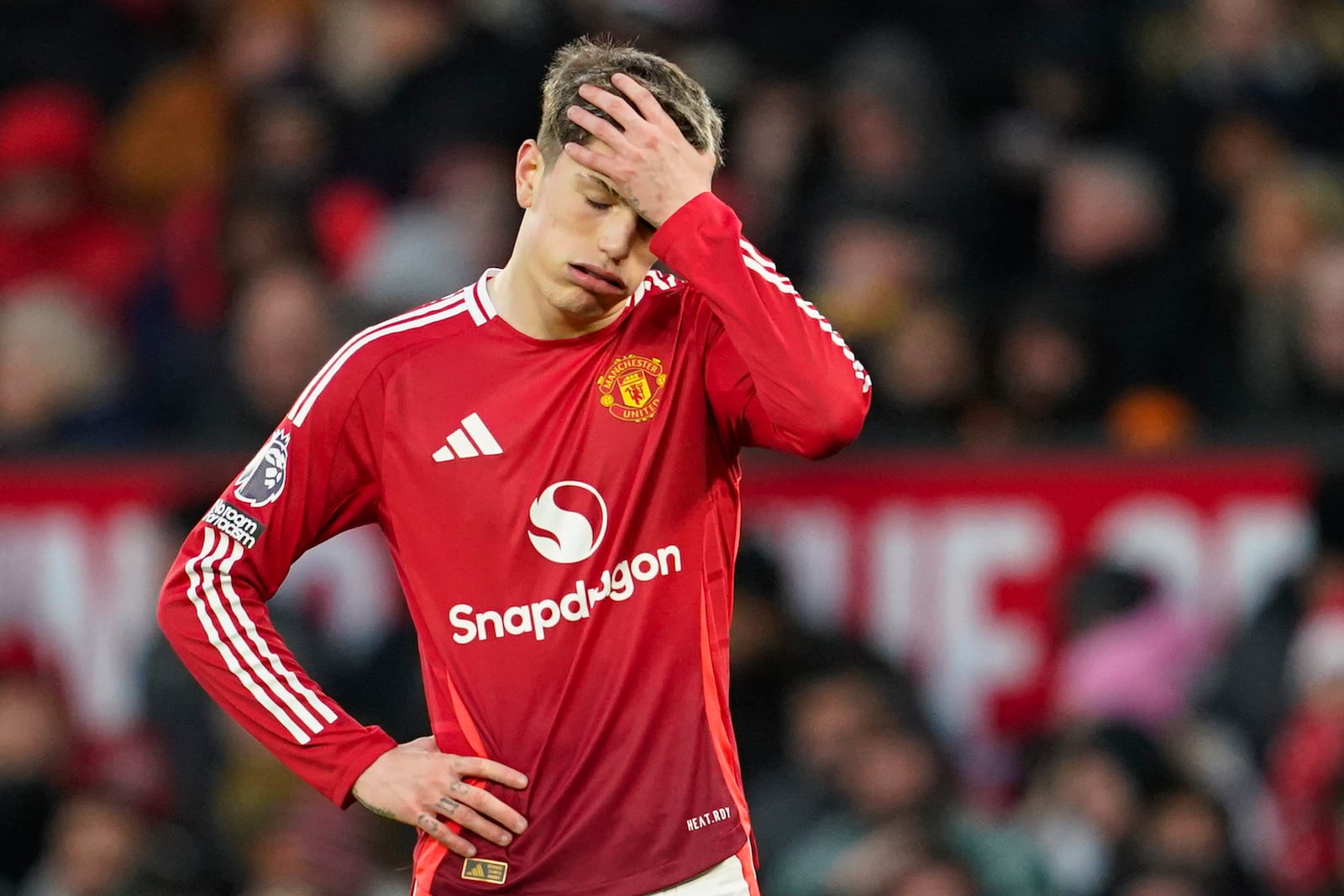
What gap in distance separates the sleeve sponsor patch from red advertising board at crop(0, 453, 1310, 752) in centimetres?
364

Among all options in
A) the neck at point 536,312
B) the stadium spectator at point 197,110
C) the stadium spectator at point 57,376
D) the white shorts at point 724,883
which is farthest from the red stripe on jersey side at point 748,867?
the stadium spectator at point 197,110

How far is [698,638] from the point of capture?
3.85 meters

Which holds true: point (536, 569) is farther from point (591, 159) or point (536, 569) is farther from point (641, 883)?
point (591, 159)

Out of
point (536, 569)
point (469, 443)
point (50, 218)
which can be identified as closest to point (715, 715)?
point (536, 569)

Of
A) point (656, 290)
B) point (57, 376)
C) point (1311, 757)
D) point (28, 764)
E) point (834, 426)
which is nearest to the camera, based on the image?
point (834, 426)

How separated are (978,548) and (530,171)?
3610 millimetres

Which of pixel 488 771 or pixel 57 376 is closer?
pixel 488 771

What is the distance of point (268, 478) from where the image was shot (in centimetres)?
384

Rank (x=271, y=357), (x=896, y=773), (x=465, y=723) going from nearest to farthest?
(x=465, y=723) → (x=896, y=773) → (x=271, y=357)

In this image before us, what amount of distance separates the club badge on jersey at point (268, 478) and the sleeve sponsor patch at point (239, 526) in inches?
0.9

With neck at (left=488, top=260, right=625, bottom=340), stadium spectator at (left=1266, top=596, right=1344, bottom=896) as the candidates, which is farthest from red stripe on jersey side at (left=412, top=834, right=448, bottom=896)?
stadium spectator at (left=1266, top=596, right=1344, bottom=896)

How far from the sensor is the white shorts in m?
3.77

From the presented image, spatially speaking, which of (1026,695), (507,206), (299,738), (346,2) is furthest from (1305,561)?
(346,2)

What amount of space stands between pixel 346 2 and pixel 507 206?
206 centimetres
